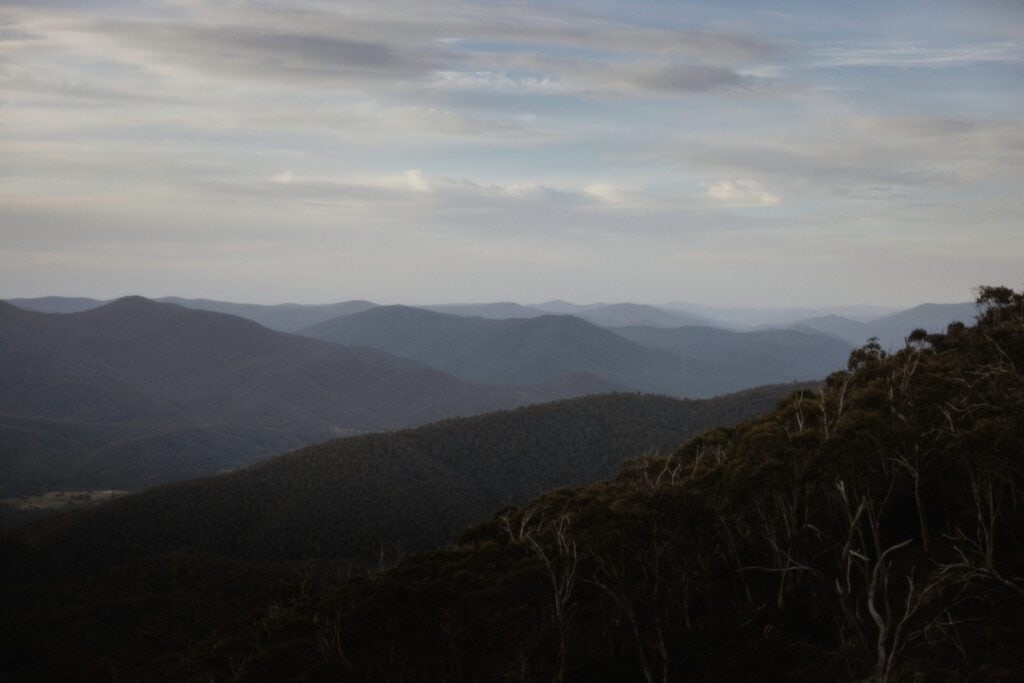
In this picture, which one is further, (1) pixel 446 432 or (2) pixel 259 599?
(1) pixel 446 432

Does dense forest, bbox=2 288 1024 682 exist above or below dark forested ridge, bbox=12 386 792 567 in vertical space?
above

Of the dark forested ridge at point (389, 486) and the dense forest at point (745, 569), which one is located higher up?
the dense forest at point (745, 569)

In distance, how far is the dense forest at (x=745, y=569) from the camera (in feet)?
96.7

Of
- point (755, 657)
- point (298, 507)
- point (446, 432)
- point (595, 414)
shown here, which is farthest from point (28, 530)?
point (755, 657)

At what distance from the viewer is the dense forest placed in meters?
29.5

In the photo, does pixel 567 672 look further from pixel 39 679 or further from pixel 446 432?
pixel 446 432

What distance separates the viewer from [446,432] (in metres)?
166

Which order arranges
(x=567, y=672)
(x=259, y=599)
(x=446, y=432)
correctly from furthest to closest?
(x=446, y=432), (x=259, y=599), (x=567, y=672)

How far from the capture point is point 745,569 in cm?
3550

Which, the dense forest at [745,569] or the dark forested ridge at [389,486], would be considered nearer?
the dense forest at [745,569]

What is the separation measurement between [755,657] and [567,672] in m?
7.22

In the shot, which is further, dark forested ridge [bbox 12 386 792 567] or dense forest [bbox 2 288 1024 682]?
dark forested ridge [bbox 12 386 792 567]

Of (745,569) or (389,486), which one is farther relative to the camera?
(389,486)

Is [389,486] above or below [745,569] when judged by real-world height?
below
